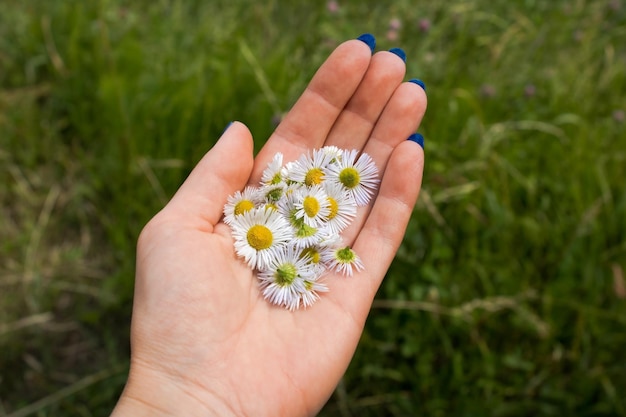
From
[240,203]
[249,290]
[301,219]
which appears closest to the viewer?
[249,290]

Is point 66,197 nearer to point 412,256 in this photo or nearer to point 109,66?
point 109,66

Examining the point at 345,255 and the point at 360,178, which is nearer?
the point at 345,255

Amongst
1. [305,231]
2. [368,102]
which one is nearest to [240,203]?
[305,231]

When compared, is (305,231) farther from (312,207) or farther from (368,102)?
(368,102)

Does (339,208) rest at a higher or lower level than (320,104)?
lower

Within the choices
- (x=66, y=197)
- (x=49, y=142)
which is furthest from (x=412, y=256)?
(x=49, y=142)

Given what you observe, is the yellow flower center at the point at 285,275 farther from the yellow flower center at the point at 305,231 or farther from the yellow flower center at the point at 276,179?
the yellow flower center at the point at 276,179

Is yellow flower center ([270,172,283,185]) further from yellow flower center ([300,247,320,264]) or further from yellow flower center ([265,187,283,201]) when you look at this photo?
yellow flower center ([300,247,320,264])
